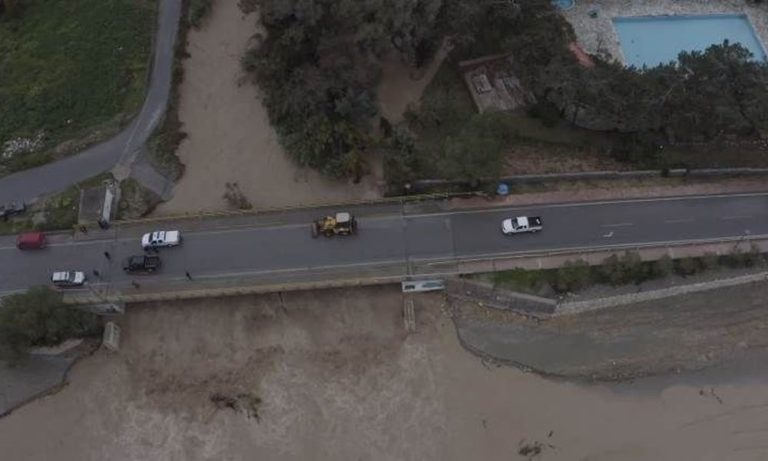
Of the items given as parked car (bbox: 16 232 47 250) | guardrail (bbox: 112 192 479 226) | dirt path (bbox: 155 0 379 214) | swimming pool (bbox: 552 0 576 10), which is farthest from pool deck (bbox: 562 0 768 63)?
parked car (bbox: 16 232 47 250)

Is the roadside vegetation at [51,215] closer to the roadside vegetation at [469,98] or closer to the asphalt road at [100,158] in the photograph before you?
the asphalt road at [100,158]

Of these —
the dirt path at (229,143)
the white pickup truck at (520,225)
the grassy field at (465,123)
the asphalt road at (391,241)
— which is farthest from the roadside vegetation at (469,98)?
the white pickup truck at (520,225)

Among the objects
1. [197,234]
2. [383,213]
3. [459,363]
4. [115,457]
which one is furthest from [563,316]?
[115,457]

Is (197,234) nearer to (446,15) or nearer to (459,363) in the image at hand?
(459,363)

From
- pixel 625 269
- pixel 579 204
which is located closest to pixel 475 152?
pixel 579 204

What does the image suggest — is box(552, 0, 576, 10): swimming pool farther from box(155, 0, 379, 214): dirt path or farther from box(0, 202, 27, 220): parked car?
box(0, 202, 27, 220): parked car

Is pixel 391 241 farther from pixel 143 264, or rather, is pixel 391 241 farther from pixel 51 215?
pixel 51 215
